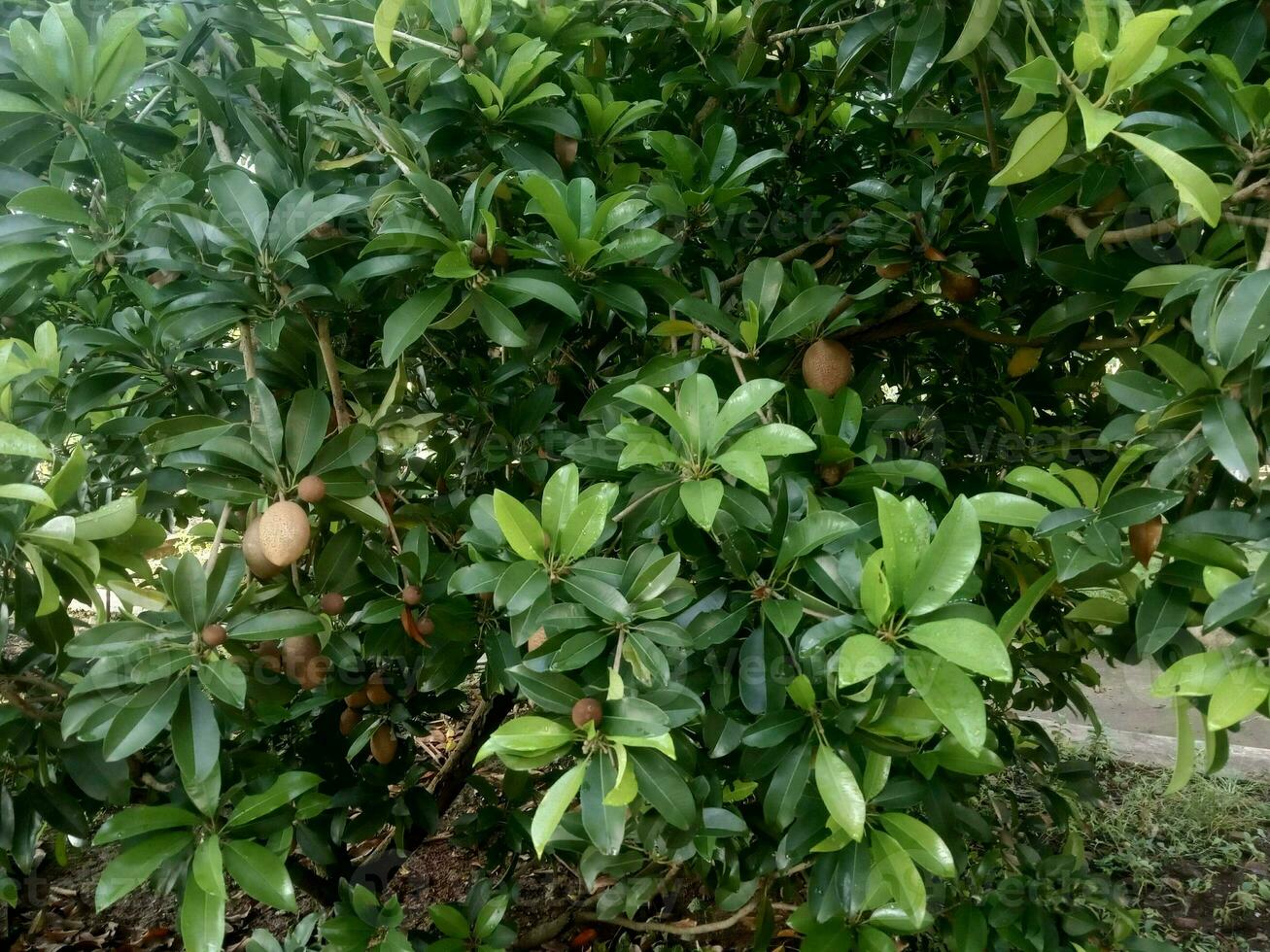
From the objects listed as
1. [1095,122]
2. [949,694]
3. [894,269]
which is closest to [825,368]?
[894,269]

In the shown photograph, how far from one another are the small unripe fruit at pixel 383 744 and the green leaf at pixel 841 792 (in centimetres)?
88

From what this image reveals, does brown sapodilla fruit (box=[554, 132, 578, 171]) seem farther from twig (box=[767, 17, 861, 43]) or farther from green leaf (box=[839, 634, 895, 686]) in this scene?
green leaf (box=[839, 634, 895, 686])

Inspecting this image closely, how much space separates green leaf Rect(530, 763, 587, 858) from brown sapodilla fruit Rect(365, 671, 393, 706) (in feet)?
2.28

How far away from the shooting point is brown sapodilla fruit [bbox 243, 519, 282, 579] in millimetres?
987

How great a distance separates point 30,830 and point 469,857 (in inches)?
51.9

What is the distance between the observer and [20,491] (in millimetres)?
793

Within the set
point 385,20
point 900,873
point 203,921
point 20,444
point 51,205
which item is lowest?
point 203,921

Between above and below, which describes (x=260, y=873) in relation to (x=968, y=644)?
below

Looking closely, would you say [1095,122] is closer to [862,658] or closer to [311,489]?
[862,658]

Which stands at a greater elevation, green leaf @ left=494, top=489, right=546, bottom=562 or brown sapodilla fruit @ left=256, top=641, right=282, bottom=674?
green leaf @ left=494, top=489, right=546, bottom=562

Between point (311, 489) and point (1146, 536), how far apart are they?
0.88 meters

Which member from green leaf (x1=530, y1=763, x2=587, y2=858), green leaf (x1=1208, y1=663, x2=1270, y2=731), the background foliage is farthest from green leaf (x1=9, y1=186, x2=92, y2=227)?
green leaf (x1=1208, y1=663, x2=1270, y2=731)

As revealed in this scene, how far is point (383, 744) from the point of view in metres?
1.43

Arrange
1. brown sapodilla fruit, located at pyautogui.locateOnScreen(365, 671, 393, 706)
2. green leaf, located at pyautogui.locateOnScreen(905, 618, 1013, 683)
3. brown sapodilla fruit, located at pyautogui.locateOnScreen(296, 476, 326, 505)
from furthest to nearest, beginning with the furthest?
brown sapodilla fruit, located at pyautogui.locateOnScreen(365, 671, 393, 706)
brown sapodilla fruit, located at pyautogui.locateOnScreen(296, 476, 326, 505)
green leaf, located at pyautogui.locateOnScreen(905, 618, 1013, 683)
